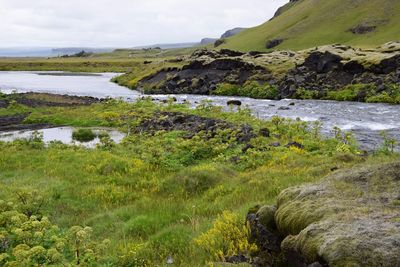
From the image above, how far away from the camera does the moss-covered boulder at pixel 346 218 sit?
6.13 metres

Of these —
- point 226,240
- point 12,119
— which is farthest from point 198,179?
point 12,119

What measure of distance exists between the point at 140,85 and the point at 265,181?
73475 mm

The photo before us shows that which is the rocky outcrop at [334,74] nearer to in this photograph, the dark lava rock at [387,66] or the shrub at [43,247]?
the dark lava rock at [387,66]

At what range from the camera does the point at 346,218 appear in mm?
7172

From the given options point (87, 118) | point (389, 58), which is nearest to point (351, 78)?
point (389, 58)

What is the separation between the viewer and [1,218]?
1202 cm

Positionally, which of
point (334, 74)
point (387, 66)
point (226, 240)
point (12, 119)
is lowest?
point (12, 119)

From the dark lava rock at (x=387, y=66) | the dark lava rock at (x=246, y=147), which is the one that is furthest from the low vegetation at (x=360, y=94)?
the dark lava rock at (x=246, y=147)

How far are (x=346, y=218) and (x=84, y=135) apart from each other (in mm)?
32164

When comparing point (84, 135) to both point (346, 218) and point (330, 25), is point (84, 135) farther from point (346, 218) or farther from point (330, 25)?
point (330, 25)

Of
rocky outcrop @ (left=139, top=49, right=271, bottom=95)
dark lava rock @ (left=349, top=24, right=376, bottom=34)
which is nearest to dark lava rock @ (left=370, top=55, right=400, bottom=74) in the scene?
rocky outcrop @ (left=139, top=49, right=271, bottom=95)

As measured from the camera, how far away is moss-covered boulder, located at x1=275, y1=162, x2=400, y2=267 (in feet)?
20.1

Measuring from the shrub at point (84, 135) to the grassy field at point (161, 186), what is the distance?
7687mm

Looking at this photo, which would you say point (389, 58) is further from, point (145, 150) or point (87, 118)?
point (145, 150)
